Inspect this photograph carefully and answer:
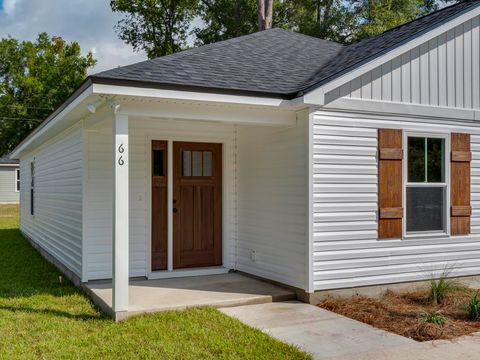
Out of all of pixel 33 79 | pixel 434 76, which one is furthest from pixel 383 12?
pixel 33 79

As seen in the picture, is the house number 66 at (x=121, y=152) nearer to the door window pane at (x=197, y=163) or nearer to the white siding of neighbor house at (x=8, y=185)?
the door window pane at (x=197, y=163)

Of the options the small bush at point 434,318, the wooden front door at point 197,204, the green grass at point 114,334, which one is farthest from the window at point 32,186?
the small bush at point 434,318

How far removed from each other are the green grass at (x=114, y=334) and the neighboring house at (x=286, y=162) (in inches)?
19.9

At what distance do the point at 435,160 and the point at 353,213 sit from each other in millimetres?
1613

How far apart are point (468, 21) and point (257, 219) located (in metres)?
4.22

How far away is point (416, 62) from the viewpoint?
6.68 meters

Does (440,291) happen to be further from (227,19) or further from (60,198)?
(227,19)

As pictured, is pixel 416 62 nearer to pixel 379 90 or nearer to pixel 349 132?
pixel 379 90

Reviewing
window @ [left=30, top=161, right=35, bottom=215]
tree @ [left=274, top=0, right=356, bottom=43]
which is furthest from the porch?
tree @ [left=274, top=0, right=356, bottom=43]

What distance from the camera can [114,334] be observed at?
4.74 m

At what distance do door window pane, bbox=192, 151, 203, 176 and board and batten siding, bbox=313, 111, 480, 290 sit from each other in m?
2.36

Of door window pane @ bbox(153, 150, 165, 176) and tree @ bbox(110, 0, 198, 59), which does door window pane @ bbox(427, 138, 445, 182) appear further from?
tree @ bbox(110, 0, 198, 59)

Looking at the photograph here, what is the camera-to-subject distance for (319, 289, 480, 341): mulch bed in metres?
4.89

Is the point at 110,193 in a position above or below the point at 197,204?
above
